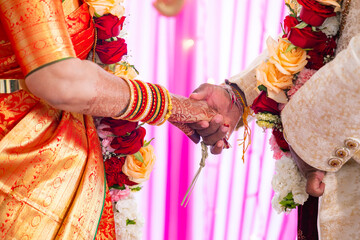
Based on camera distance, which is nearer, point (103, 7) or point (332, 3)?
point (332, 3)

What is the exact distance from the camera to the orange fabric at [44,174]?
127cm

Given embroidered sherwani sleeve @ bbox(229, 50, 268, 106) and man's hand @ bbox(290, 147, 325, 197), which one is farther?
embroidered sherwani sleeve @ bbox(229, 50, 268, 106)

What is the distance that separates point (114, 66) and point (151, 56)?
0.80 m

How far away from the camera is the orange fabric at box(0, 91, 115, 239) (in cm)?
127

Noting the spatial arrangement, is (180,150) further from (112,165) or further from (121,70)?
(121,70)

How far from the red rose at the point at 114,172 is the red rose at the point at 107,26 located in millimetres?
513

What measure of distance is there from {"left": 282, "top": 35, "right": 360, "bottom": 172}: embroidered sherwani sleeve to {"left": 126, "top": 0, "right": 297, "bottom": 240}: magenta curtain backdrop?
3.95 feet

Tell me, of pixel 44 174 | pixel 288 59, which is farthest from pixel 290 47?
pixel 44 174

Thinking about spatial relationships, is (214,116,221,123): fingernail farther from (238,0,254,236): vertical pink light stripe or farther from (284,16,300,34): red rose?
(238,0,254,236): vertical pink light stripe

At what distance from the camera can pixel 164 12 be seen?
2385 millimetres

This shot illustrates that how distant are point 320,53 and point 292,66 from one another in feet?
0.34

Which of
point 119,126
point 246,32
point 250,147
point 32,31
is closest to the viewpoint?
point 32,31

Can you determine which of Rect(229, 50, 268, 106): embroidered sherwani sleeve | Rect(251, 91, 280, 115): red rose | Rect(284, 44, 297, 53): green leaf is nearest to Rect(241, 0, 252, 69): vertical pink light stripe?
Rect(229, 50, 268, 106): embroidered sherwani sleeve

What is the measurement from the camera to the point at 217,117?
1.76 meters
